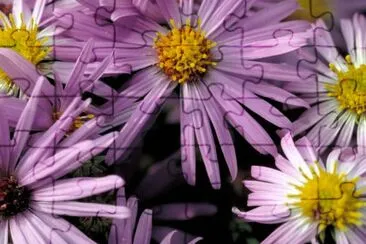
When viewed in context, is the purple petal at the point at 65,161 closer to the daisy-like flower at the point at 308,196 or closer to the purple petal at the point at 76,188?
the purple petal at the point at 76,188

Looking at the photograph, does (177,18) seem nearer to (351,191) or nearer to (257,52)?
(257,52)

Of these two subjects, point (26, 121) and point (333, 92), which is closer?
point (26, 121)

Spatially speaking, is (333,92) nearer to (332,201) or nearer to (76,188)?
(332,201)

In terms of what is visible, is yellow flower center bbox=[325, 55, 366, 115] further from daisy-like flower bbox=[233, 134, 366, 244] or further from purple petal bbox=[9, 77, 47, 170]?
purple petal bbox=[9, 77, 47, 170]

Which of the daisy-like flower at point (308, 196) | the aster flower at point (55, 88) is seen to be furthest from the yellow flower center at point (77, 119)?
the daisy-like flower at point (308, 196)

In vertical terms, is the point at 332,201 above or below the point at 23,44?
below

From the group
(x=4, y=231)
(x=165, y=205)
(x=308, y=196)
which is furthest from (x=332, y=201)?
(x=4, y=231)
